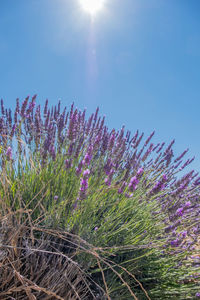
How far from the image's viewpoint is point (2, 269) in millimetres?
1210

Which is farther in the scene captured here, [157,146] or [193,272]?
[157,146]

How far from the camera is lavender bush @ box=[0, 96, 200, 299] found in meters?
1.44

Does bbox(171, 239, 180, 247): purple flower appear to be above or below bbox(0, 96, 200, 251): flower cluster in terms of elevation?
below

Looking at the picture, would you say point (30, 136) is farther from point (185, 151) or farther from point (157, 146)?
point (185, 151)

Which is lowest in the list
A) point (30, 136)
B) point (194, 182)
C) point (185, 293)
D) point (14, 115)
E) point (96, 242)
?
point (185, 293)

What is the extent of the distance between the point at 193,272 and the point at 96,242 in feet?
2.45

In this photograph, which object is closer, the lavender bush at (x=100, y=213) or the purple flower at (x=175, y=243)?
the lavender bush at (x=100, y=213)

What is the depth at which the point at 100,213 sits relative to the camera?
1838 millimetres

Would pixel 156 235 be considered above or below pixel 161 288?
above

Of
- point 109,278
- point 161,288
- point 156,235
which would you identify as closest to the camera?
point 109,278

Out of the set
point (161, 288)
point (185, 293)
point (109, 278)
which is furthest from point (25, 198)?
point (185, 293)

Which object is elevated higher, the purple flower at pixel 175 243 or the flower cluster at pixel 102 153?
the flower cluster at pixel 102 153

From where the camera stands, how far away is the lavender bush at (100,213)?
1.44 m

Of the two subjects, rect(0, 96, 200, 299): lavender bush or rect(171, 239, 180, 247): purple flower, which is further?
rect(171, 239, 180, 247): purple flower
